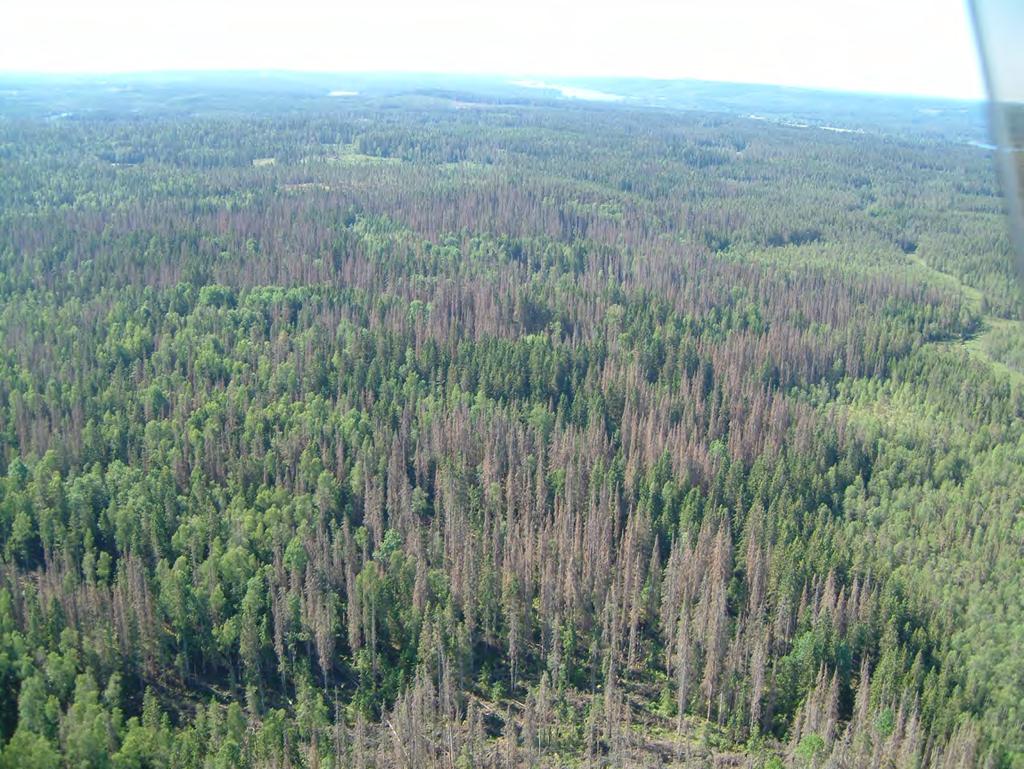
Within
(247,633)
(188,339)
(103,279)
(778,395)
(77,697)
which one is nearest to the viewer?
(77,697)

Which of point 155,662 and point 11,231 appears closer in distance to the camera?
point 155,662

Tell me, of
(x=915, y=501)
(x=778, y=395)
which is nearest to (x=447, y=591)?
(x=915, y=501)

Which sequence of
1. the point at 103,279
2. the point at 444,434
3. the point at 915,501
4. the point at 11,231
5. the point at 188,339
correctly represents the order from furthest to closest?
the point at 11,231 < the point at 103,279 < the point at 188,339 < the point at 444,434 < the point at 915,501

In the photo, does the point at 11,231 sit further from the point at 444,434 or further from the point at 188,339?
the point at 444,434

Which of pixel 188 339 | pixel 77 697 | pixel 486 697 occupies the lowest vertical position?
pixel 486 697

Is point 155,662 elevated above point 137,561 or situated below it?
below

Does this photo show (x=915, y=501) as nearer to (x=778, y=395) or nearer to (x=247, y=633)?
(x=778, y=395)
